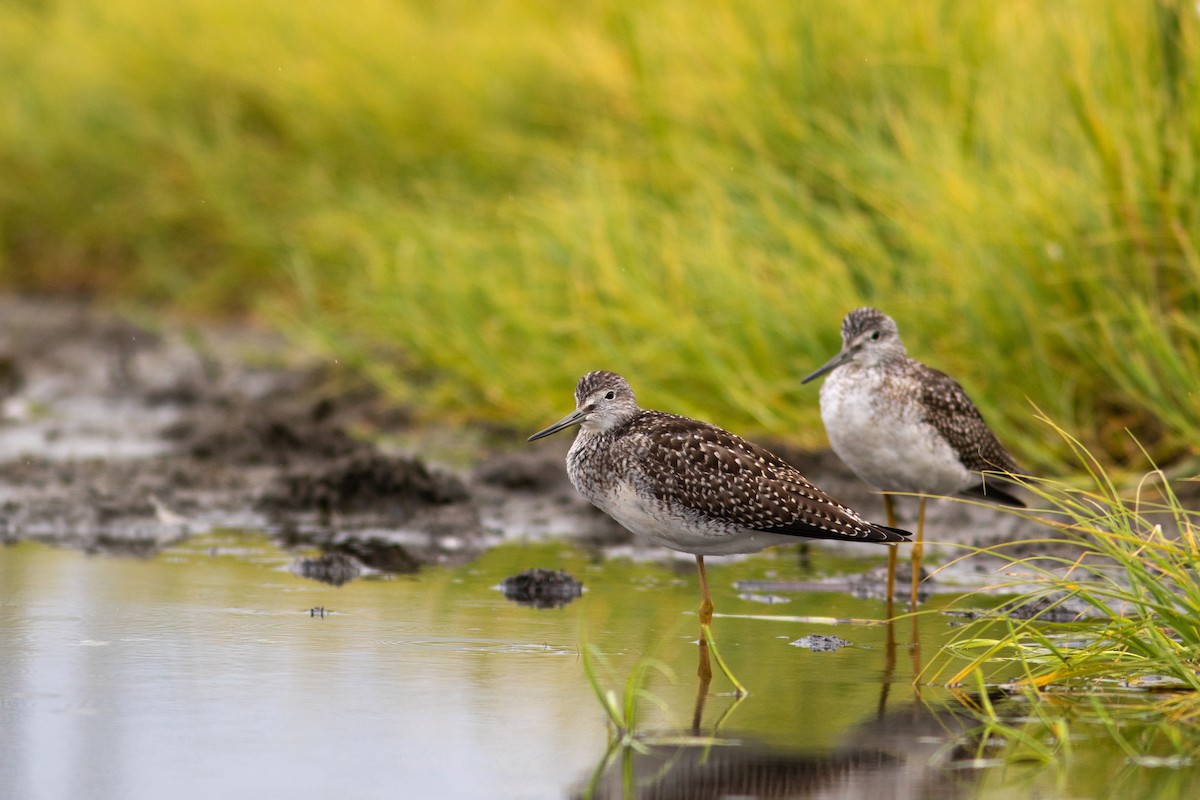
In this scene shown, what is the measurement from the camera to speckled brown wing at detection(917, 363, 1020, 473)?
298 inches

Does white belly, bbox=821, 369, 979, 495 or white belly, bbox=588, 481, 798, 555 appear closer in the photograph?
white belly, bbox=588, 481, 798, 555

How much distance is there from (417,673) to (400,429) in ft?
21.0

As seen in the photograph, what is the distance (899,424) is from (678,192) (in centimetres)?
513

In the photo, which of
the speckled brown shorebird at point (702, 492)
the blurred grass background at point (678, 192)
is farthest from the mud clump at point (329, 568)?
the blurred grass background at point (678, 192)

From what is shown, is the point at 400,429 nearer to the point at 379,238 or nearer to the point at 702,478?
the point at 379,238

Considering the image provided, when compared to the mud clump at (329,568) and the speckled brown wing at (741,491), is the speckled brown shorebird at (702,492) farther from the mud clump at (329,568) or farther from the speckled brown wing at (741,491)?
the mud clump at (329,568)

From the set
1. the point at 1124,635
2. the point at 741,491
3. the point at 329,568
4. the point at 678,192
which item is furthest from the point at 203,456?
the point at 1124,635

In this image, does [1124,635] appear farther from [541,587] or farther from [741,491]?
[541,587]

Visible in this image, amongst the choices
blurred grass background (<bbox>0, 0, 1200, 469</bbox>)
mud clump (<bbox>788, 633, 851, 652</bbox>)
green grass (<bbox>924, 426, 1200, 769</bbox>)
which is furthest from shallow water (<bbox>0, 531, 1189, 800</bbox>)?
blurred grass background (<bbox>0, 0, 1200, 469</bbox>)

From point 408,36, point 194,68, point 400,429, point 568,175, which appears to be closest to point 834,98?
point 568,175

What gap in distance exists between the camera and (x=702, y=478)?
655 cm

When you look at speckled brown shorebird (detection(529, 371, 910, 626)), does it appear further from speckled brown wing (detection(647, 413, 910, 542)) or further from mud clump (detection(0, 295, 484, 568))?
mud clump (detection(0, 295, 484, 568))

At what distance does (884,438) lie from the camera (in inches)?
291

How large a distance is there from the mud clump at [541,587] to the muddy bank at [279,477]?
83cm
